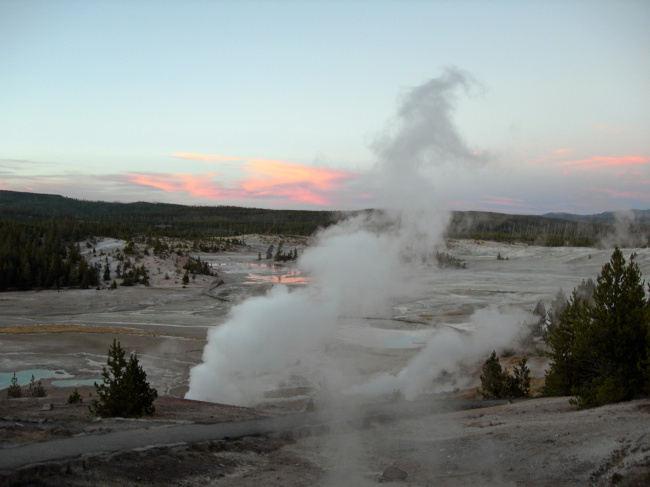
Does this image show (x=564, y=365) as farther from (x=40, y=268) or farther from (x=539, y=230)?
(x=539, y=230)

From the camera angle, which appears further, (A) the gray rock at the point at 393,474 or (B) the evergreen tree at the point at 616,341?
(B) the evergreen tree at the point at 616,341

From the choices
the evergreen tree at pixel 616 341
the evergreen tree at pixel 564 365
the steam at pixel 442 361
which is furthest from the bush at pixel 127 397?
the evergreen tree at pixel 564 365

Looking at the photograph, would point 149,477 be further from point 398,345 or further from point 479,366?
point 398,345

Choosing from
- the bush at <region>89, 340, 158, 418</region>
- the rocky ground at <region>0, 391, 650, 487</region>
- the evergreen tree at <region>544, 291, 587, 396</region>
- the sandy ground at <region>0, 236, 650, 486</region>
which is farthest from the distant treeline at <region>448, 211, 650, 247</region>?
the bush at <region>89, 340, 158, 418</region>

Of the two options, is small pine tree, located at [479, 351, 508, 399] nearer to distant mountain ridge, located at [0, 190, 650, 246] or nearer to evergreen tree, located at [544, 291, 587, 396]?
evergreen tree, located at [544, 291, 587, 396]

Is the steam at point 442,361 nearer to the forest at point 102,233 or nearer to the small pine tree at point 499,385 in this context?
the small pine tree at point 499,385

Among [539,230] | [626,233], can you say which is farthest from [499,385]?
[539,230]

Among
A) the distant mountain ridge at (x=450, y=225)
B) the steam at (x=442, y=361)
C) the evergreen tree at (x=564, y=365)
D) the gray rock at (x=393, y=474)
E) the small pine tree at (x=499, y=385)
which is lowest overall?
the steam at (x=442, y=361)

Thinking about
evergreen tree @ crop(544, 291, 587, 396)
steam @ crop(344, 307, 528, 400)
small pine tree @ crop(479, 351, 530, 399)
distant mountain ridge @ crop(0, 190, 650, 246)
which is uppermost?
distant mountain ridge @ crop(0, 190, 650, 246)

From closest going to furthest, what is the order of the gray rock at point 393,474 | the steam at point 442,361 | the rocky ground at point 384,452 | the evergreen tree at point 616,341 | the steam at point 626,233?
1. the rocky ground at point 384,452
2. the gray rock at point 393,474
3. the evergreen tree at point 616,341
4. the steam at point 442,361
5. the steam at point 626,233

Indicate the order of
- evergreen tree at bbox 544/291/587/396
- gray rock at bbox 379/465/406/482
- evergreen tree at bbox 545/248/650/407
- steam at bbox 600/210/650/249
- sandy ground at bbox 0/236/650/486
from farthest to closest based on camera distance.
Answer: steam at bbox 600/210/650/249 → evergreen tree at bbox 544/291/587/396 → evergreen tree at bbox 545/248/650/407 → gray rock at bbox 379/465/406/482 → sandy ground at bbox 0/236/650/486

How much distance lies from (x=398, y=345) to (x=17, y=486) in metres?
24.0

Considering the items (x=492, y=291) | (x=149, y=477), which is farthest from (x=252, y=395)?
(x=492, y=291)

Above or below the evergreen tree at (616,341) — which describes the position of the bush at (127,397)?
below
